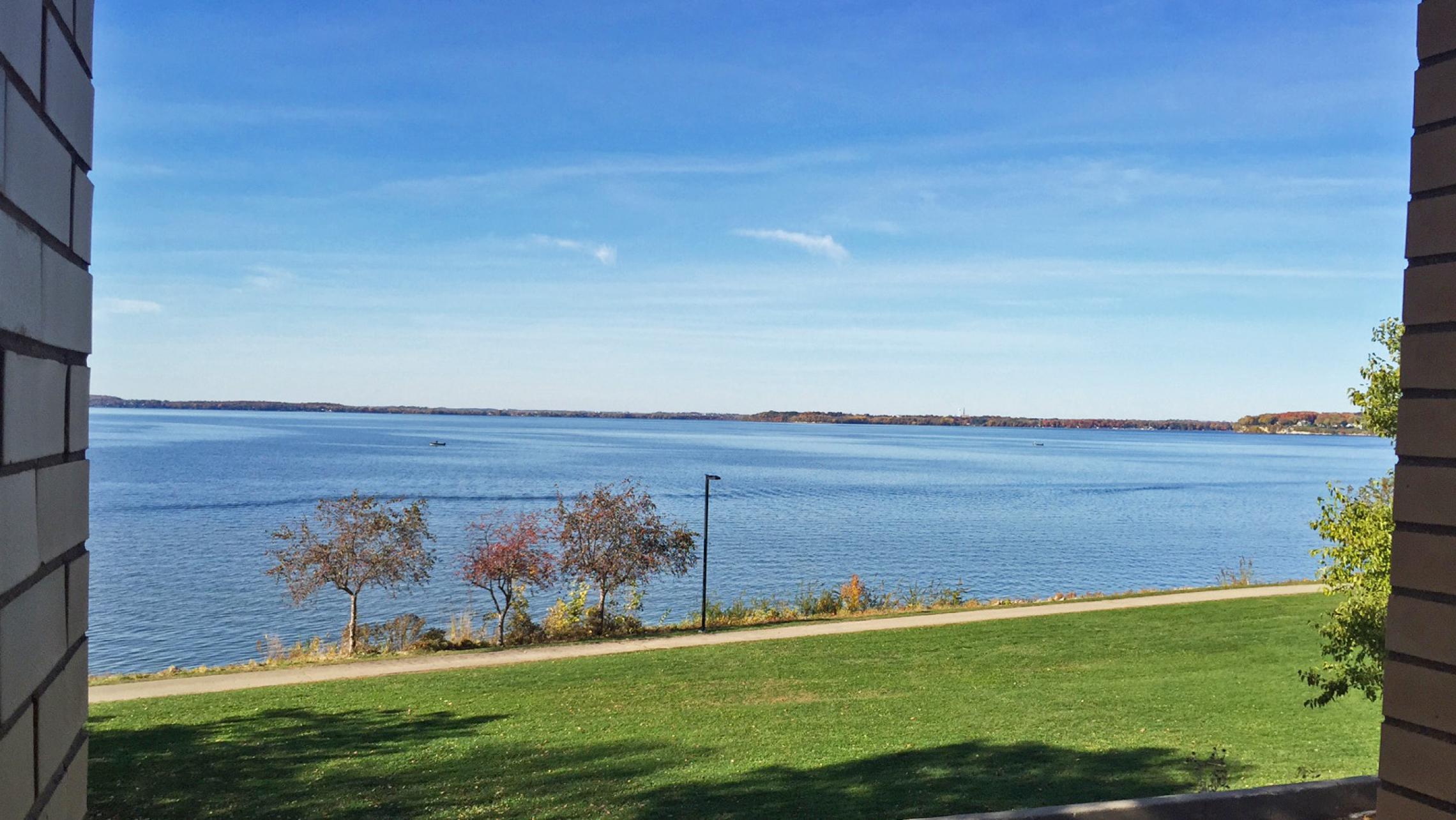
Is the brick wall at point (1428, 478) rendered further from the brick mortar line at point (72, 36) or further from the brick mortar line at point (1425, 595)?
the brick mortar line at point (72, 36)

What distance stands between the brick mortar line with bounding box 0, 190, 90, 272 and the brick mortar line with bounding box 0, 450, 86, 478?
1.18ft

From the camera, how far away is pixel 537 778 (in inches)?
445

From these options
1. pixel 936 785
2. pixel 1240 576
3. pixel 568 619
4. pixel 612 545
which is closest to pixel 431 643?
pixel 568 619

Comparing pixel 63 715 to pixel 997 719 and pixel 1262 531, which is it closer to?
pixel 997 719

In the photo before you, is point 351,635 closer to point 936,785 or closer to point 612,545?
point 612,545

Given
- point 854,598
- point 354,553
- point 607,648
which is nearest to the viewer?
point 607,648

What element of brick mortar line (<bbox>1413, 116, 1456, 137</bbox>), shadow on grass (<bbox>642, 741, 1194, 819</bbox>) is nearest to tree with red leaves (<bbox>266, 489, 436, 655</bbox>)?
shadow on grass (<bbox>642, 741, 1194, 819</bbox>)

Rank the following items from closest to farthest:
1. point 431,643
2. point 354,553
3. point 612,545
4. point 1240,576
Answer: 1. point 431,643
2. point 354,553
3. point 612,545
4. point 1240,576

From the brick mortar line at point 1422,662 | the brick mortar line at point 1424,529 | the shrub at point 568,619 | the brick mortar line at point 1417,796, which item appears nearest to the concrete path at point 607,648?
the shrub at point 568,619

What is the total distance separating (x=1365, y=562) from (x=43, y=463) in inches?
480

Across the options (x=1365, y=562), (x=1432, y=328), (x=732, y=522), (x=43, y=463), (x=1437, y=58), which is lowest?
(x=732, y=522)

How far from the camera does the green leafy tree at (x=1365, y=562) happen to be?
10039mm

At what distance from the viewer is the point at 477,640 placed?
80.4ft

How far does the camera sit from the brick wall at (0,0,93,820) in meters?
1.45
